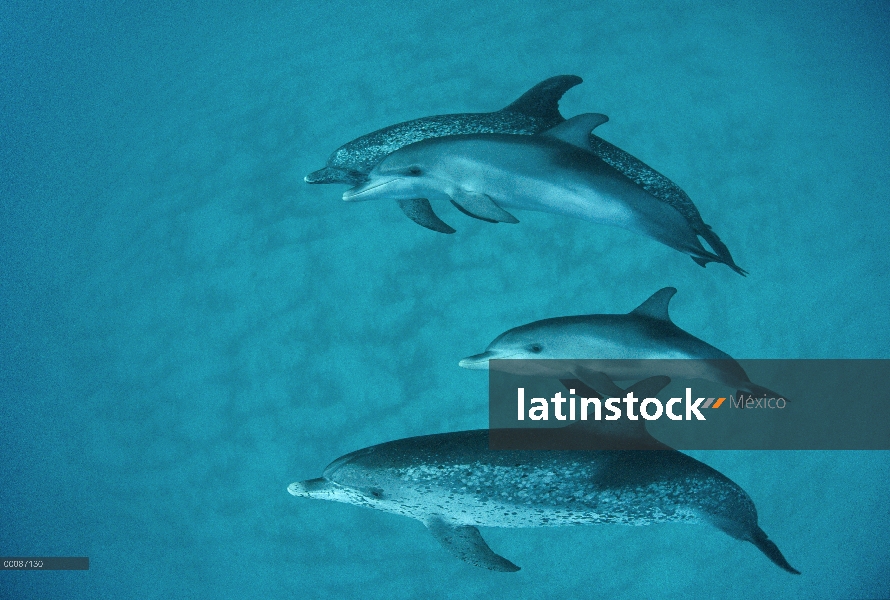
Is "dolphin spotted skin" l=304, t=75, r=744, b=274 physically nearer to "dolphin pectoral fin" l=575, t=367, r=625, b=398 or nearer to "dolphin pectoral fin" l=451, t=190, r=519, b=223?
"dolphin pectoral fin" l=451, t=190, r=519, b=223

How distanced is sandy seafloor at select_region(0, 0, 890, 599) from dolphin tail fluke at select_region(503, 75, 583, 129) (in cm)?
109

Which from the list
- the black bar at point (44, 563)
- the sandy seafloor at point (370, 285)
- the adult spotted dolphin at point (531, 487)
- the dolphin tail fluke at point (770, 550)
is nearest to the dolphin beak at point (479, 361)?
the adult spotted dolphin at point (531, 487)

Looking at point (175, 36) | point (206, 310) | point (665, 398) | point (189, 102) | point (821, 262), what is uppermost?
point (175, 36)

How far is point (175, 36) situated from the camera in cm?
761

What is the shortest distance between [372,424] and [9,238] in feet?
17.2

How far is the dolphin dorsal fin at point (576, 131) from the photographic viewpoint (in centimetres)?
434

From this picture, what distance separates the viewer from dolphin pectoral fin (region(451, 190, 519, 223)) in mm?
4391

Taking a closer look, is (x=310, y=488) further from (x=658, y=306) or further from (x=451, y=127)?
(x=451, y=127)

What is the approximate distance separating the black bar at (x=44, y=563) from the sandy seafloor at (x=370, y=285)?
3.7 inches

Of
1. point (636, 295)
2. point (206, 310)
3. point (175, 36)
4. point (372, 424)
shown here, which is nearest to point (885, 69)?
point (636, 295)

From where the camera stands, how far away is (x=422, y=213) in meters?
5.00

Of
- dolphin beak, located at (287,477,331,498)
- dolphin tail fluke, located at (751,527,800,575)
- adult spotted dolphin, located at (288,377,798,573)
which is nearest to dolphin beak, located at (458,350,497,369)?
adult spotted dolphin, located at (288,377,798,573)

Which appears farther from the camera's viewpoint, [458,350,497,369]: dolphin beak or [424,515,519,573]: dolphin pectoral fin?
[458,350,497,369]: dolphin beak

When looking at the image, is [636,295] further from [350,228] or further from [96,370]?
[96,370]
